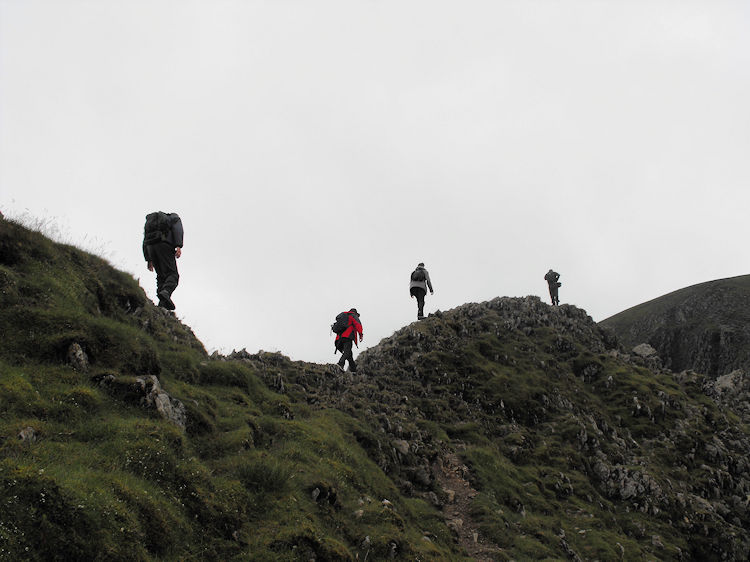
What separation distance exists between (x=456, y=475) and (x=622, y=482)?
34.5ft

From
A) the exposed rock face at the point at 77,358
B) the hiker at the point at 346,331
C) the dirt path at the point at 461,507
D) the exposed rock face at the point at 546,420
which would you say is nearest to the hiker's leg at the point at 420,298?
the exposed rock face at the point at 546,420

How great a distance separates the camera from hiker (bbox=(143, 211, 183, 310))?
1958 cm

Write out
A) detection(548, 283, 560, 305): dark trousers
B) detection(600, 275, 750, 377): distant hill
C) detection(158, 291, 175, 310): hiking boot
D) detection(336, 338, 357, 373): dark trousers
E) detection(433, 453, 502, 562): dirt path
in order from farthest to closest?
1. detection(600, 275, 750, 377): distant hill
2. detection(548, 283, 560, 305): dark trousers
3. detection(336, 338, 357, 373): dark trousers
4. detection(158, 291, 175, 310): hiking boot
5. detection(433, 453, 502, 562): dirt path

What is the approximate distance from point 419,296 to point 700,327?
59222 millimetres

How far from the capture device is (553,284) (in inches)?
2208

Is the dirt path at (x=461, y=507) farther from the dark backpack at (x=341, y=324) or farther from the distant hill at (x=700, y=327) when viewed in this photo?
the distant hill at (x=700, y=327)

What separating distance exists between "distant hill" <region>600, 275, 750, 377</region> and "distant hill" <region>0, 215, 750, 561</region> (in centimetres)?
3523

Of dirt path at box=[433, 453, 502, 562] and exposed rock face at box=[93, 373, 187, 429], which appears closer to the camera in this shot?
exposed rock face at box=[93, 373, 187, 429]

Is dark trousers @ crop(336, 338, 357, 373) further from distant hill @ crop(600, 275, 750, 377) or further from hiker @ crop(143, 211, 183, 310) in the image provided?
distant hill @ crop(600, 275, 750, 377)

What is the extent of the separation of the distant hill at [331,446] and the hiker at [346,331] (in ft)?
4.40

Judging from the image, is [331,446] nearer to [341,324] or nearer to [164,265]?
[164,265]

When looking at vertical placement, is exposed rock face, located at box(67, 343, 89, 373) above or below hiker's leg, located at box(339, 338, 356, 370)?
below

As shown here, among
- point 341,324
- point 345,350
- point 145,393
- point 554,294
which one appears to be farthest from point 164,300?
point 554,294

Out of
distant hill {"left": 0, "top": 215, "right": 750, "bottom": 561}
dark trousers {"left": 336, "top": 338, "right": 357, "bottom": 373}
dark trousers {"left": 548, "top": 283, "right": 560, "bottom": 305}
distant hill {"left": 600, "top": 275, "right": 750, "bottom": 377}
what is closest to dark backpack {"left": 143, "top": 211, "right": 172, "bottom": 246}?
distant hill {"left": 0, "top": 215, "right": 750, "bottom": 561}
